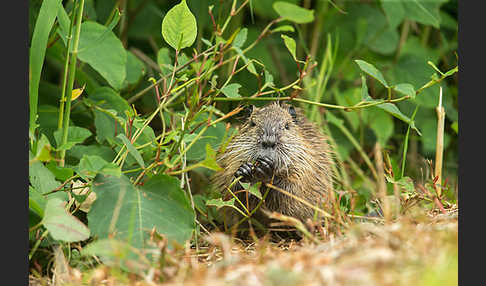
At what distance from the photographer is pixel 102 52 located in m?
2.52

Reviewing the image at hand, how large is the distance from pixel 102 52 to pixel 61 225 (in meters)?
0.94

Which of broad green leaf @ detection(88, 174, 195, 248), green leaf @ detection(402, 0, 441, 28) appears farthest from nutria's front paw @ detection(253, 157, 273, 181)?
green leaf @ detection(402, 0, 441, 28)

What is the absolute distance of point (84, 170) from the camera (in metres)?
2.04

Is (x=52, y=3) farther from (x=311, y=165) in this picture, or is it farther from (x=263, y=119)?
(x=311, y=165)

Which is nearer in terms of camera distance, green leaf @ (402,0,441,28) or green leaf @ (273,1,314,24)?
green leaf @ (273,1,314,24)

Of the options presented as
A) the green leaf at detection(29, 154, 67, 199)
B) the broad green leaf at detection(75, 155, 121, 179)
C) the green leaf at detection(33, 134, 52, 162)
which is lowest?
the green leaf at detection(29, 154, 67, 199)

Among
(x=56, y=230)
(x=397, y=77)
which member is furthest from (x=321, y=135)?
(x=56, y=230)

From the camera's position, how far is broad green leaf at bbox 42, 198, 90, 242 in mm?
1832

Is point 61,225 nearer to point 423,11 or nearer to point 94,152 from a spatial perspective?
point 94,152

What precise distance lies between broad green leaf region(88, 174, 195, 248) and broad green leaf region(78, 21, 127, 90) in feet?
1.92

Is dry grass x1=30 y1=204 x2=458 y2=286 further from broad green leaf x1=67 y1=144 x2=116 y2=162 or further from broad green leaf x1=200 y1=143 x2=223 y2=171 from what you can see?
broad green leaf x1=67 y1=144 x2=116 y2=162

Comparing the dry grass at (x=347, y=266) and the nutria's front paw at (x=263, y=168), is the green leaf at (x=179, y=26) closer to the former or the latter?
the nutria's front paw at (x=263, y=168)

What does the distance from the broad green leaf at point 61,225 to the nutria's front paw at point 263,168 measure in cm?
91

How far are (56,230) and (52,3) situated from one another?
911 mm
